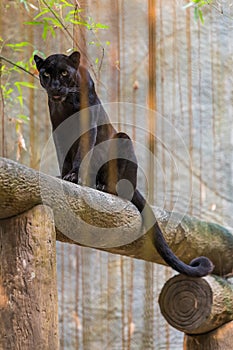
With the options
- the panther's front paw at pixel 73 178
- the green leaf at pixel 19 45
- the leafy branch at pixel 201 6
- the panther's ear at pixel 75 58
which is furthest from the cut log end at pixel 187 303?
the green leaf at pixel 19 45

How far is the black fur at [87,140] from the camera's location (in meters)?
2.84

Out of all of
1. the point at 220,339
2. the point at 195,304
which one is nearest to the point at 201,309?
the point at 195,304

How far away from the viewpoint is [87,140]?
2.90 meters

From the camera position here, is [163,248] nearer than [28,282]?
No

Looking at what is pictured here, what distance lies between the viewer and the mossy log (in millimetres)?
2193

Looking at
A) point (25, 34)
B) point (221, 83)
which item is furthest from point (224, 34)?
point (25, 34)

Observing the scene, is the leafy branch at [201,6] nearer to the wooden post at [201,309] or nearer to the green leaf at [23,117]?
the green leaf at [23,117]

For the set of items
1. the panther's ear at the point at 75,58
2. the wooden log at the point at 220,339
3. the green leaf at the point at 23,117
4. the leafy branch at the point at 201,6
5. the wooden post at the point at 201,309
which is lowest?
the wooden log at the point at 220,339

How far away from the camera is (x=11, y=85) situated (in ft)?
12.6

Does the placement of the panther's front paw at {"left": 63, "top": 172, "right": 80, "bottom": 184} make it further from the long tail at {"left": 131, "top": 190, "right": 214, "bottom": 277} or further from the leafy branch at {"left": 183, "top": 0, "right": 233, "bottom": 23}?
the leafy branch at {"left": 183, "top": 0, "right": 233, "bottom": 23}

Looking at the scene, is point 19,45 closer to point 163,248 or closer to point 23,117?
point 23,117

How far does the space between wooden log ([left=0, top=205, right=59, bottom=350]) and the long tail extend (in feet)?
1.77

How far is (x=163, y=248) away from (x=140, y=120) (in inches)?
Answer: 38.5

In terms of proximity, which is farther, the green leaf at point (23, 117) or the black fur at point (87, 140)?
the green leaf at point (23, 117)
